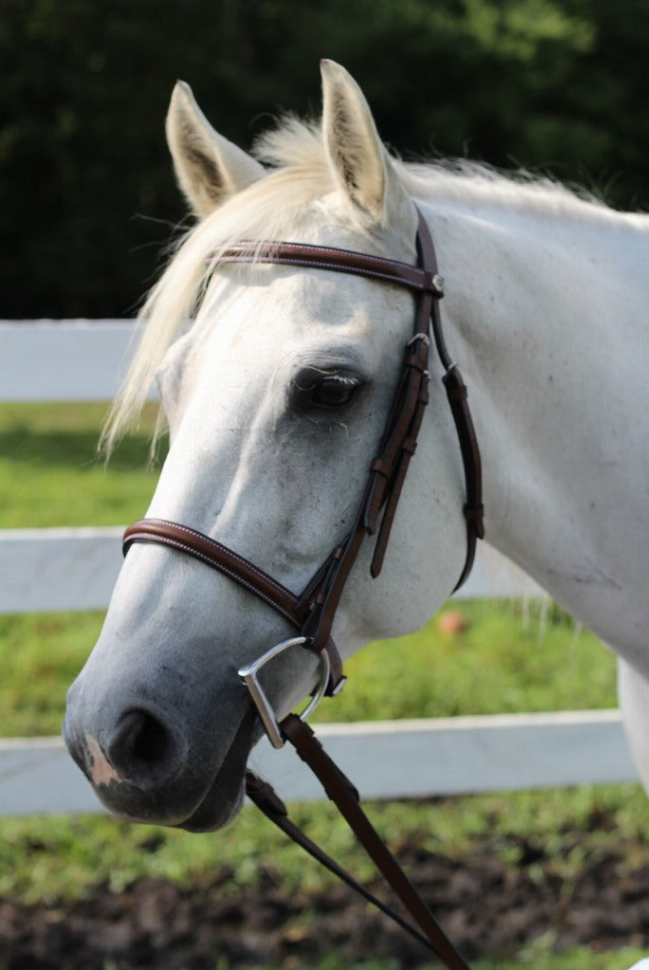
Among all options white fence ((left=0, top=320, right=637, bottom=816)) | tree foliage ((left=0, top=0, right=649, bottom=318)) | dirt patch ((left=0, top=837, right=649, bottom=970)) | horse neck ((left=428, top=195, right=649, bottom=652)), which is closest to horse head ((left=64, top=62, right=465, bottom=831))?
horse neck ((left=428, top=195, right=649, bottom=652))

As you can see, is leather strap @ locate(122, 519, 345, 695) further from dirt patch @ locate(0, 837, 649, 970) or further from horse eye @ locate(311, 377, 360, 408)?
dirt patch @ locate(0, 837, 649, 970)

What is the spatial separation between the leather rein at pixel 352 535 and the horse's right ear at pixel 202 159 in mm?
302

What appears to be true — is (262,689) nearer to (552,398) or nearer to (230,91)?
(552,398)

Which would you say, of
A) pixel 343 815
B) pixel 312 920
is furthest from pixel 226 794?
pixel 312 920

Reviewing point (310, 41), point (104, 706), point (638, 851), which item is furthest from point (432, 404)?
point (310, 41)

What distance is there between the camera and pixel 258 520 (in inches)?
60.8

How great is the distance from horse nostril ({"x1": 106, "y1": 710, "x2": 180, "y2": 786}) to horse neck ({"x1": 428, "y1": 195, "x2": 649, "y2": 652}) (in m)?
0.75

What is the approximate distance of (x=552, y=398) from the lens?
1854 mm

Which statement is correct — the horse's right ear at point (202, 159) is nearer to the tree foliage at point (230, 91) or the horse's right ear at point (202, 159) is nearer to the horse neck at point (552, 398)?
the horse neck at point (552, 398)

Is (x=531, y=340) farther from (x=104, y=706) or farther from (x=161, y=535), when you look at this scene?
(x=104, y=706)

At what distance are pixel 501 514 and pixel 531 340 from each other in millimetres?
329

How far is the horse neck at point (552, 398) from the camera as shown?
1824 mm

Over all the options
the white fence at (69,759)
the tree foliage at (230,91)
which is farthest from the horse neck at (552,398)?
the tree foliage at (230,91)

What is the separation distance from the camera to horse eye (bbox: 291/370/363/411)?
1.57m
